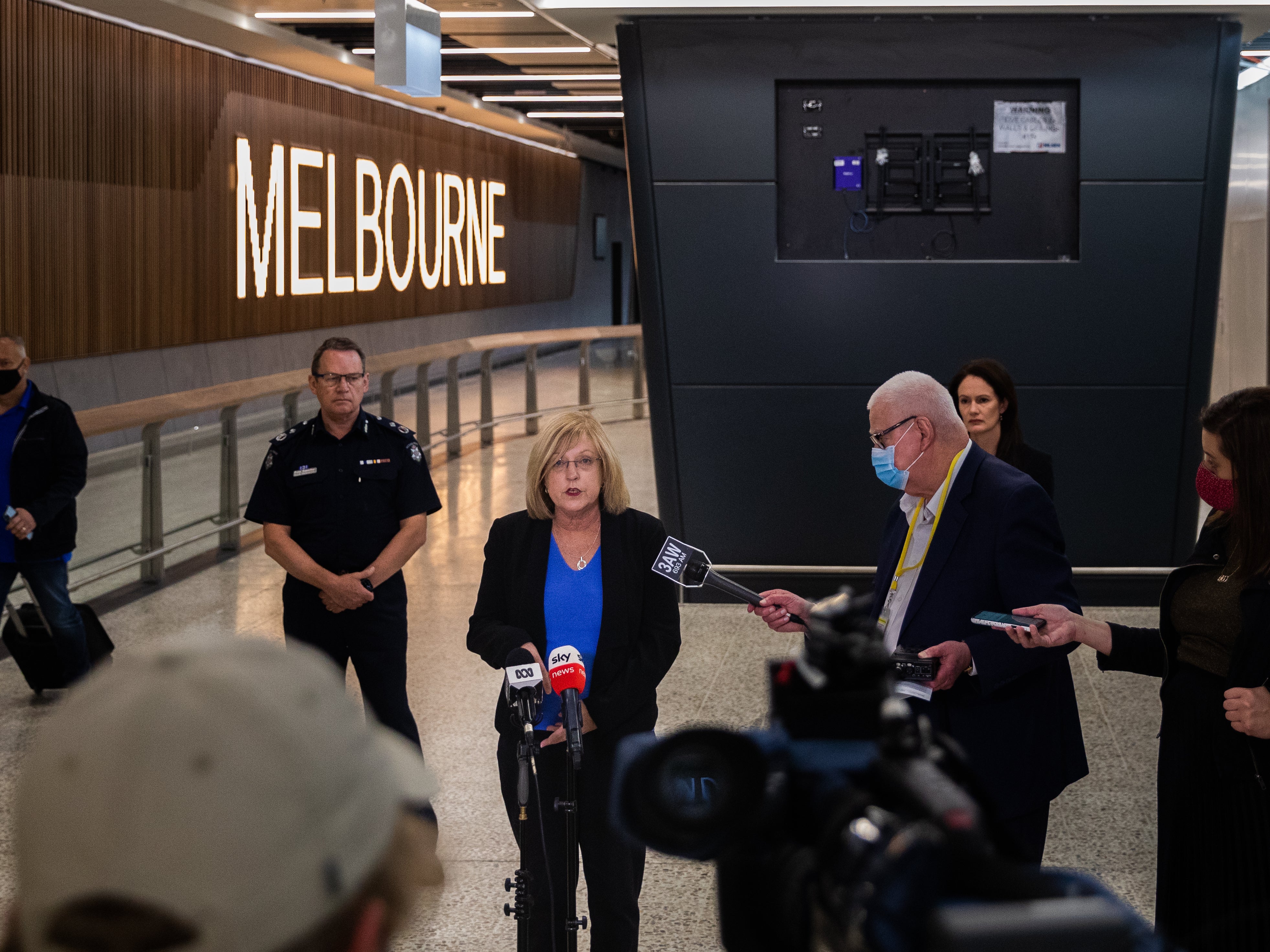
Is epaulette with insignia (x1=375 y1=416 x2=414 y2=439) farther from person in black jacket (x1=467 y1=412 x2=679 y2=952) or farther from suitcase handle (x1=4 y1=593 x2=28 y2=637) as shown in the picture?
suitcase handle (x1=4 y1=593 x2=28 y2=637)

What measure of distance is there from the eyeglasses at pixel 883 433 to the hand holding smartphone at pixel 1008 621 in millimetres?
459

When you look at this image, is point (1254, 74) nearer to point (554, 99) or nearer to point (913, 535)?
point (554, 99)

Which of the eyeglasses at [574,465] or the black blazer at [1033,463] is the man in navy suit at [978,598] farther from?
the black blazer at [1033,463]

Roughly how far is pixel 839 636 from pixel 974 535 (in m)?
1.79

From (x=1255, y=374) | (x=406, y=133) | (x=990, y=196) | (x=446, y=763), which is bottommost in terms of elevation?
(x=446, y=763)

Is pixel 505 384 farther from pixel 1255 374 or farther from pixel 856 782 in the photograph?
pixel 856 782

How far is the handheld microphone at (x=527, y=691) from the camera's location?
2555mm

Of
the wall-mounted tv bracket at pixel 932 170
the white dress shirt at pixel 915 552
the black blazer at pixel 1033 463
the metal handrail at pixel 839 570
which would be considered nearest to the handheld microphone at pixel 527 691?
the white dress shirt at pixel 915 552

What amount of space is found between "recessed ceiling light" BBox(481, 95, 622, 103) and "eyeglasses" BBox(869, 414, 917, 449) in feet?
45.2

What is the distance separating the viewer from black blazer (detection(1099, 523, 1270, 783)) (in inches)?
97.3

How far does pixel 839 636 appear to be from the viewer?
0.97m

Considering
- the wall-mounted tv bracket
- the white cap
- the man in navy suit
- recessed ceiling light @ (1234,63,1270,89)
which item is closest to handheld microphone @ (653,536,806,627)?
the man in navy suit

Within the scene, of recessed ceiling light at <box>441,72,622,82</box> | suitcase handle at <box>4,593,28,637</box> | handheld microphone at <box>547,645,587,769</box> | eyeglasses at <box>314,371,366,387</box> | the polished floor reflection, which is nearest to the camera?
handheld microphone at <box>547,645,587,769</box>

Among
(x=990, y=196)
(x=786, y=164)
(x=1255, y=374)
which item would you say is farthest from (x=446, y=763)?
(x=1255, y=374)
